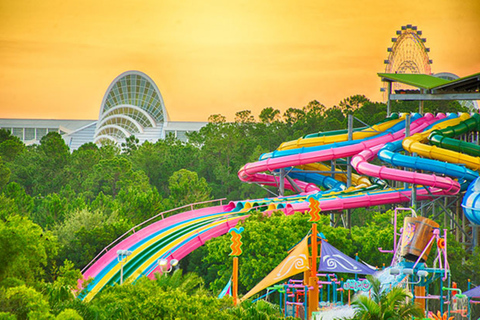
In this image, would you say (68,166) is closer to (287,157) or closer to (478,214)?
(287,157)

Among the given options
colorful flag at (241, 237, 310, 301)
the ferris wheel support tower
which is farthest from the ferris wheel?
colorful flag at (241, 237, 310, 301)

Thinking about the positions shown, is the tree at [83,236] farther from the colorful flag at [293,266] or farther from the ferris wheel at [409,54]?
the ferris wheel at [409,54]

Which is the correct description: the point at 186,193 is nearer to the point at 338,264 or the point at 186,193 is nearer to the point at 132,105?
the point at 338,264

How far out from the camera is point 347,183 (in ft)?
157

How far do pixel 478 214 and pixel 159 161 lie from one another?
52201mm

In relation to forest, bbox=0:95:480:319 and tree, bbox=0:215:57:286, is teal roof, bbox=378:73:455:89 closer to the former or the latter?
forest, bbox=0:95:480:319

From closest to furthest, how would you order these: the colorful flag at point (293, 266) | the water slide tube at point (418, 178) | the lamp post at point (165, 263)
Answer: the lamp post at point (165, 263), the colorful flag at point (293, 266), the water slide tube at point (418, 178)

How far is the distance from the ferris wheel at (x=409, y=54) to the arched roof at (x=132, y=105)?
55643 mm

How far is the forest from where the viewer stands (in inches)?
786

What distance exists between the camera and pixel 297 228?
36.3 meters

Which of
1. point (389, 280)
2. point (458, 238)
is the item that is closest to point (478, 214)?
point (389, 280)

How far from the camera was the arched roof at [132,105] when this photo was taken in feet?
389

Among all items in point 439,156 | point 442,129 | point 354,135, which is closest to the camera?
point 439,156

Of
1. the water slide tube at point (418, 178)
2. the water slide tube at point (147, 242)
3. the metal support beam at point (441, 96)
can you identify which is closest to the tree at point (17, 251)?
the water slide tube at point (147, 242)
